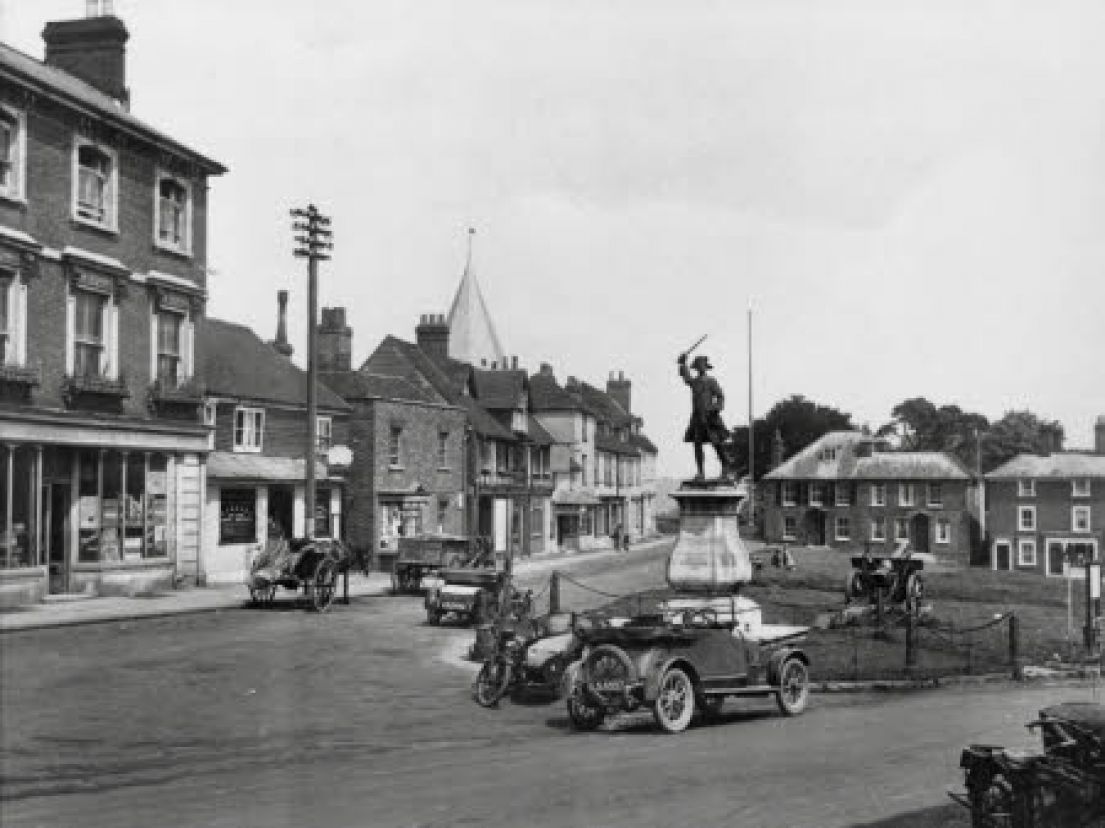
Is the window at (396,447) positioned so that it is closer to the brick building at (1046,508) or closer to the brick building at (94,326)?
the brick building at (94,326)

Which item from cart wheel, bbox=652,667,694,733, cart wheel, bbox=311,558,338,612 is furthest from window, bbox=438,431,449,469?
cart wheel, bbox=652,667,694,733

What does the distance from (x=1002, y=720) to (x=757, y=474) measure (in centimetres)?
8359

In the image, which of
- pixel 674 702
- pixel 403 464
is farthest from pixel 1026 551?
pixel 674 702

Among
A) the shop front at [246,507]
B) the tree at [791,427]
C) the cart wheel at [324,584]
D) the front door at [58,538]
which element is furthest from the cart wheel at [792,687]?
the tree at [791,427]

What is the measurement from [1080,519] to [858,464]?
14.1 metres

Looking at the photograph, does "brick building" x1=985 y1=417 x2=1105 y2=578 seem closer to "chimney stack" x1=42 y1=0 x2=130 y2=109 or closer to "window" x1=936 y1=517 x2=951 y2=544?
"window" x1=936 y1=517 x2=951 y2=544

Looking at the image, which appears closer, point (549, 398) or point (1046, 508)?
point (549, 398)

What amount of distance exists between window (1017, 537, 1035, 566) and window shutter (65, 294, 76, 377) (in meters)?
67.0

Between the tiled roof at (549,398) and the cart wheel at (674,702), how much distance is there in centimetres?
4754

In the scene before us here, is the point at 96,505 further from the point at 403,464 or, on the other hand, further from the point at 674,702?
the point at 403,464

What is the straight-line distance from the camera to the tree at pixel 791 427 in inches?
3762

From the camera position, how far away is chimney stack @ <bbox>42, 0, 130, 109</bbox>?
28656 millimetres

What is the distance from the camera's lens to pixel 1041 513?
75.6m

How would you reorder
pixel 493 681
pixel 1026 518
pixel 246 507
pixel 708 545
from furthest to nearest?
pixel 1026 518, pixel 246 507, pixel 708 545, pixel 493 681
